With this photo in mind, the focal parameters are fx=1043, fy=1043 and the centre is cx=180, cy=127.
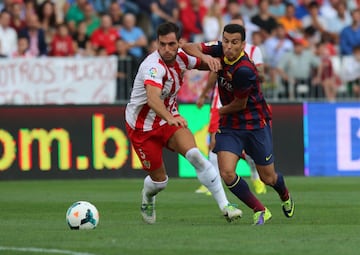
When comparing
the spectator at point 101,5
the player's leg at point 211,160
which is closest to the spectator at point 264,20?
the spectator at point 101,5

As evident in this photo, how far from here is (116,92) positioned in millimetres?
21109

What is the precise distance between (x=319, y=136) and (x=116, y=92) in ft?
13.9

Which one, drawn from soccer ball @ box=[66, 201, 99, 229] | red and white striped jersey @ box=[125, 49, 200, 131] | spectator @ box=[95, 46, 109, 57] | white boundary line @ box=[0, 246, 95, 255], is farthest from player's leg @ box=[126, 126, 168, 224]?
spectator @ box=[95, 46, 109, 57]

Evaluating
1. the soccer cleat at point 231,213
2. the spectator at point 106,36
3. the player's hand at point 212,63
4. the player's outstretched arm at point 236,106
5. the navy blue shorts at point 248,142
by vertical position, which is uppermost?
the spectator at point 106,36

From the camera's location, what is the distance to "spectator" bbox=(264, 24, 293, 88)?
22206 millimetres

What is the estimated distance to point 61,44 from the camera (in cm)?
2158

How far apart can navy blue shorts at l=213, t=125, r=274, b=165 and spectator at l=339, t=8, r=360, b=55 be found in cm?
1216

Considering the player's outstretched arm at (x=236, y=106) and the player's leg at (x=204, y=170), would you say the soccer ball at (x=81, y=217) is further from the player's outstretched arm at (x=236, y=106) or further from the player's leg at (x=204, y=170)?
the player's outstretched arm at (x=236, y=106)

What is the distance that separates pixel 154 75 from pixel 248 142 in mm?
1485

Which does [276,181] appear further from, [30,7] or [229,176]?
[30,7]

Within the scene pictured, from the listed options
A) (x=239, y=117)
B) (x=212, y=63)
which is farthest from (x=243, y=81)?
(x=239, y=117)

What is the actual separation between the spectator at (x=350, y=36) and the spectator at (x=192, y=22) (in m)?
3.25

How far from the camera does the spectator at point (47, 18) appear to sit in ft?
72.3

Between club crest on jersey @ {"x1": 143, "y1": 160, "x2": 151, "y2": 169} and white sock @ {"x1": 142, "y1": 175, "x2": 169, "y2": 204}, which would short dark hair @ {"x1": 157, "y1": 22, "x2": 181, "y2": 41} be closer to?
club crest on jersey @ {"x1": 143, "y1": 160, "x2": 151, "y2": 169}
